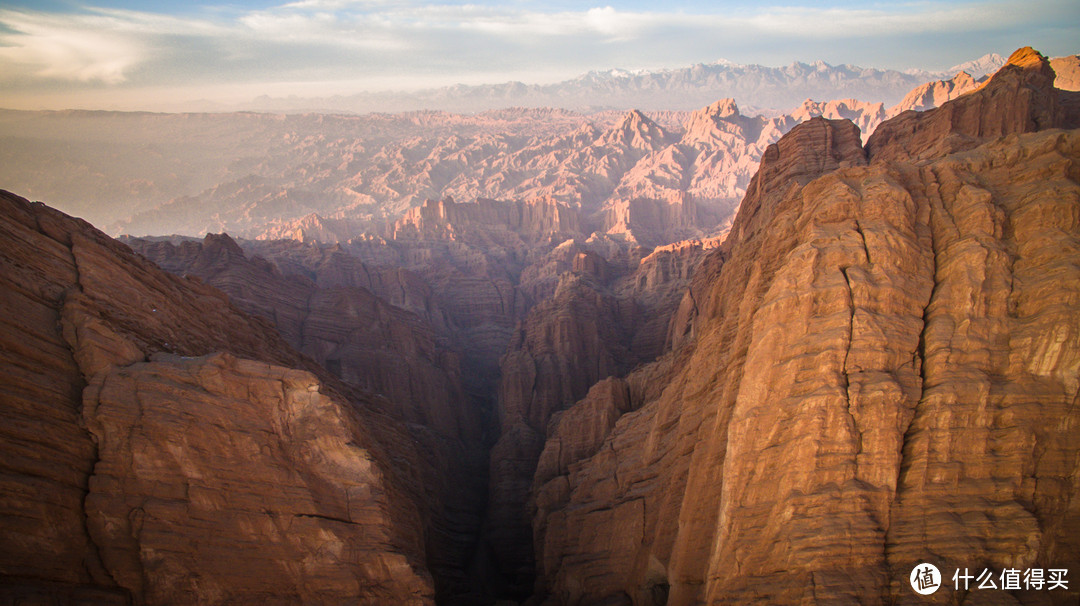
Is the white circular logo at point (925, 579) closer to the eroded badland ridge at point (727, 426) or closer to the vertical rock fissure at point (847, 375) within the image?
the eroded badland ridge at point (727, 426)

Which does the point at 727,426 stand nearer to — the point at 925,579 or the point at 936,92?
the point at 925,579

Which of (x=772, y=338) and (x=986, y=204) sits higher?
(x=986, y=204)

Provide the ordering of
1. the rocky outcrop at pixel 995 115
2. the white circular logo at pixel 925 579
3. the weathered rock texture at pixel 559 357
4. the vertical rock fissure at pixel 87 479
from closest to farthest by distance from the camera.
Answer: the white circular logo at pixel 925 579, the vertical rock fissure at pixel 87 479, the rocky outcrop at pixel 995 115, the weathered rock texture at pixel 559 357

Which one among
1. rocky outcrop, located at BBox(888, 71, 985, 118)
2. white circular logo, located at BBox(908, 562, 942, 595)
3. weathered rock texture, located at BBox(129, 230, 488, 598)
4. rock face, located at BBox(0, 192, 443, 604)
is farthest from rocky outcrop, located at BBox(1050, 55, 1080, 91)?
rock face, located at BBox(0, 192, 443, 604)

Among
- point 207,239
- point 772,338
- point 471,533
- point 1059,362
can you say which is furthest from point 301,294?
point 1059,362

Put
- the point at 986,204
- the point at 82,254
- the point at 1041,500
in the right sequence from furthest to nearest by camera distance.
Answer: the point at 82,254, the point at 986,204, the point at 1041,500

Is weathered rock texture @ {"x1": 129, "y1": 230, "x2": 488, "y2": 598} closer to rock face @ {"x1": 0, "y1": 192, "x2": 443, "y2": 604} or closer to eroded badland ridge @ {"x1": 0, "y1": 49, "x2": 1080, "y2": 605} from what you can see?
eroded badland ridge @ {"x1": 0, "y1": 49, "x2": 1080, "y2": 605}

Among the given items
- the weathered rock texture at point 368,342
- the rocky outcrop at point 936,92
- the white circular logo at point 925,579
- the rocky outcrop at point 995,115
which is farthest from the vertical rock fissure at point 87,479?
the rocky outcrop at point 936,92

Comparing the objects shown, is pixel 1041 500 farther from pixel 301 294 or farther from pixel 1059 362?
pixel 301 294
